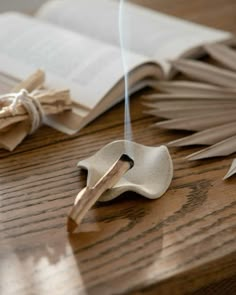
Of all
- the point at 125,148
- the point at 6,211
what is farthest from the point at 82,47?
Result: the point at 6,211

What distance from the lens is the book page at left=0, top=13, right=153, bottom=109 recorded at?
1.02 metres

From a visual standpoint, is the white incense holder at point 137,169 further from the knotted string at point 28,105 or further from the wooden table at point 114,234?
the knotted string at point 28,105

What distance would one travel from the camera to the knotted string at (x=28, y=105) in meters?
0.91

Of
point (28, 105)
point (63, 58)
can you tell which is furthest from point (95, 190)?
point (63, 58)

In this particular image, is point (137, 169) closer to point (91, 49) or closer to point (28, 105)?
point (28, 105)

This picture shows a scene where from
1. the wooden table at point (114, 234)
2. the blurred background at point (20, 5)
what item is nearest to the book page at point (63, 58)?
the wooden table at point (114, 234)

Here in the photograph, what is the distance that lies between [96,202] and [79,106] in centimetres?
28

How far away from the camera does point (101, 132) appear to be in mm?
951

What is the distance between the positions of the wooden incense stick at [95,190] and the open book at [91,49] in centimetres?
23

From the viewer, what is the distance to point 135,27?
1.26 metres

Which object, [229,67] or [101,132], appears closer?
[101,132]

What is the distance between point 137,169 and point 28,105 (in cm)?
22

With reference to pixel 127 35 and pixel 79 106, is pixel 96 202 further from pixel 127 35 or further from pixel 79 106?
pixel 127 35

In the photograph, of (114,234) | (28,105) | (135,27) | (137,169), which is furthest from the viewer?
(135,27)
